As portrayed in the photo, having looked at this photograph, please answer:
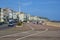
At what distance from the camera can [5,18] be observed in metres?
157

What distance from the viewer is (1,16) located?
152 metres

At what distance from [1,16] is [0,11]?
6118 mm

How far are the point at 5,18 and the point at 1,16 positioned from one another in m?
5.62

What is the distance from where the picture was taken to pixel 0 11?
157 m

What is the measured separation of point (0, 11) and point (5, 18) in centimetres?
609
